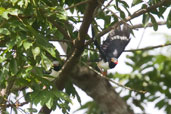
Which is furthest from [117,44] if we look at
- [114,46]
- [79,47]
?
[79,47]

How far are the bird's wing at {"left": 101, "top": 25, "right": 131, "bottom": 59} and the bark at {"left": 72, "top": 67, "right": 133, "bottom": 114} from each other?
1.04 ft

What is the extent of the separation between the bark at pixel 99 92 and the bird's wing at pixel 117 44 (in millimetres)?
317

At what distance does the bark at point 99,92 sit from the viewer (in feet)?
15.2

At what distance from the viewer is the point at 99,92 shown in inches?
183

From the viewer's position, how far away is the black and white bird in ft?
14.8

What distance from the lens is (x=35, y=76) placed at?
3082 mm

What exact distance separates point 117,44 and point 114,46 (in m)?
0.04

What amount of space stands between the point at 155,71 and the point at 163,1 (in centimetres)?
242

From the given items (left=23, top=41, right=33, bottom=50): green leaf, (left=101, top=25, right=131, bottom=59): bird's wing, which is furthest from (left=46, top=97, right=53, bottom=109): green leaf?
(left=101, top=25, right=131, bottom=59): bird's wing

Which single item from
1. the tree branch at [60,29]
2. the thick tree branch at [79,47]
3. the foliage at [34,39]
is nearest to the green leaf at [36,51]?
the foliage at [34,39]

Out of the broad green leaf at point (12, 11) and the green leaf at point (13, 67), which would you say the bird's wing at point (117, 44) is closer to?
the green leaf at point (13, 67)

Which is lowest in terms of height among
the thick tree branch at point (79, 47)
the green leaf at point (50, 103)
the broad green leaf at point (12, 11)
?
the green leaf at point (50, 103)

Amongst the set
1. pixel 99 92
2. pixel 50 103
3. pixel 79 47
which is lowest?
pixel 99 92

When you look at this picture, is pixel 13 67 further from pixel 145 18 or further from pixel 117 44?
pixel 117 44
